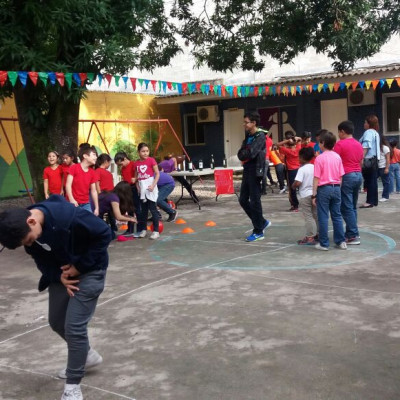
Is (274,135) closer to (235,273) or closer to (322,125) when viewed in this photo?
(322,125)

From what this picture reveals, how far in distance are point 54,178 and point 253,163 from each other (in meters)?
3.15

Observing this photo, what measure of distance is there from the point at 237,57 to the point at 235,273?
9355mm

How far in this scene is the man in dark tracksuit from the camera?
7504 millimetres

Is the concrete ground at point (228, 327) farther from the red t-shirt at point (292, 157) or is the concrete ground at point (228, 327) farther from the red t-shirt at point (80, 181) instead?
the red t-shirt at point (292, 157)

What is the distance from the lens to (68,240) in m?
3.06

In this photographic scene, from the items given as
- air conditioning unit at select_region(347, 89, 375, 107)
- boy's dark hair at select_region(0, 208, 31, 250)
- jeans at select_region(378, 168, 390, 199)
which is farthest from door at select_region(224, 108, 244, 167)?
boy's dark hair at select_region(0, 208, 31, 250)

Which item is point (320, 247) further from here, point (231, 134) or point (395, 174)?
point (231, 134)

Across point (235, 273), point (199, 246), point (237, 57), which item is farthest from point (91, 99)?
point (235, 273)

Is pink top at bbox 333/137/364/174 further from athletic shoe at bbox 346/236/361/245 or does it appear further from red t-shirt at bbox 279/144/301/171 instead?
red t-shirt at bbox 279/144/301/171

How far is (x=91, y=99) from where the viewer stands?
18438 mm

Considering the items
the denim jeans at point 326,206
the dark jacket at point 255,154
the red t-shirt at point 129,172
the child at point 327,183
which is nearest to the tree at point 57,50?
the red t-shirt at point 129,172

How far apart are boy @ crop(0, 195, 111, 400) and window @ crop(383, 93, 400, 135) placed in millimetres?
16592

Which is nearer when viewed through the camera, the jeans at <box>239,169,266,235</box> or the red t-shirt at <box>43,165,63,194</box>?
the jeans at <box>239,169,266,235</box>

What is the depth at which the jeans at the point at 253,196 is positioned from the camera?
7598 mm
